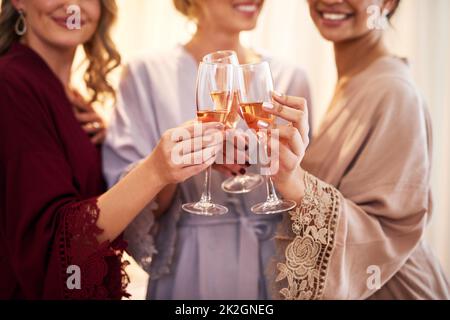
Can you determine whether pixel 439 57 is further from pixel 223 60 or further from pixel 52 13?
pixel 52 13

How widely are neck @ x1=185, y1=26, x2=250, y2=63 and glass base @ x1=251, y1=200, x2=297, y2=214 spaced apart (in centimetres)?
35

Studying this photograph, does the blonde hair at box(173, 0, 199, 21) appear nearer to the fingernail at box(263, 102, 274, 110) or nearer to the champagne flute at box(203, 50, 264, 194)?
the champagne flute at box(203, 50, 264, 194)

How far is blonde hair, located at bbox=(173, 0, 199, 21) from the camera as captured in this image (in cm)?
111

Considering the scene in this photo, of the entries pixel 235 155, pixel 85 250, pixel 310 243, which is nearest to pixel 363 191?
pixel 310 243

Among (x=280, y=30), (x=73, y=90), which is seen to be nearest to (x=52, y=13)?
(x=73, y=90)

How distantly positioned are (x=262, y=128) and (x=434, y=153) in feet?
1.64

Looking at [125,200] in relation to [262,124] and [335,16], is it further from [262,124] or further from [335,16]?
[335,16]

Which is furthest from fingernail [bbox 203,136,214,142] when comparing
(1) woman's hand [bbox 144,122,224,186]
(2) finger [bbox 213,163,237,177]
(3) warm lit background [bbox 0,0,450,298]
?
(3) warm lit background [bbox 0,0,450,298]

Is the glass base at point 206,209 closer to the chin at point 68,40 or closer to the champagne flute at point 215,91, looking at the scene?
the champagne flute at point 215,91

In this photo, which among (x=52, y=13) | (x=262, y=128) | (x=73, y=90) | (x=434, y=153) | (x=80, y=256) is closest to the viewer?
(x=262, y=128)

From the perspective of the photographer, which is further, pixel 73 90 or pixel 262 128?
pixel 73 90

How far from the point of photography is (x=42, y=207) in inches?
37.3

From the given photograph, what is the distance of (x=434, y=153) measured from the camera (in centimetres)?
113
